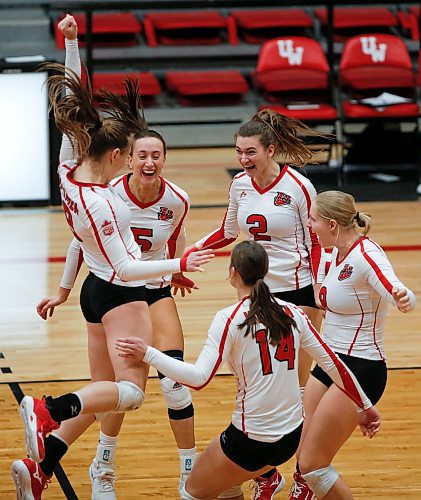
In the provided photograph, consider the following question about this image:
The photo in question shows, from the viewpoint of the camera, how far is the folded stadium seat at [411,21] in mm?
14195

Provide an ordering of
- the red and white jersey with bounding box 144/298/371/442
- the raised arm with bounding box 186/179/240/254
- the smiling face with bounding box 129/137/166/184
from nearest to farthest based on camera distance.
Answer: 1. the red and white jersey with bounding box 144/298/371/442
2. the smiling face with bounding box 129/137/166/184
3. the raised arm with bounding box 186/179/240/254

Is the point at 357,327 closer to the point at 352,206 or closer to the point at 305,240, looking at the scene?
the point at 352,206

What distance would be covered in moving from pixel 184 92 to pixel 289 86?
1449 mm

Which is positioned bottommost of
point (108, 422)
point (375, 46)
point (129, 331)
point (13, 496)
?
point (13, 496)

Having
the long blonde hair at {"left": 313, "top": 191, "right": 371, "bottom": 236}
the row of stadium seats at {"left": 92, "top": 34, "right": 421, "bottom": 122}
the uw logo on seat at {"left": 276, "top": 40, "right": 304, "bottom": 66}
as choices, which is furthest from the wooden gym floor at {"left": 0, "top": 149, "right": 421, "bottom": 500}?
the uw logo on seat at {"left": 276, "top": 40, "right": 304, "bottom": 66}

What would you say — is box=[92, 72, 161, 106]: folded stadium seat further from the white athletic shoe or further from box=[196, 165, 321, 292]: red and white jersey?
the white athletic shoe

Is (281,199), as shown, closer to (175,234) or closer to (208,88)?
(175,234)

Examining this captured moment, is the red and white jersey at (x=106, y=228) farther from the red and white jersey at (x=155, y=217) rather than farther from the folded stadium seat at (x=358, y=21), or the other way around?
the folded stadium seat at (x=358, y=21)

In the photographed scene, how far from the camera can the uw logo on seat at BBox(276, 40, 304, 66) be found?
12.0 meters

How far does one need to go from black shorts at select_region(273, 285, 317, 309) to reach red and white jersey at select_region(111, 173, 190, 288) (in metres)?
0.56

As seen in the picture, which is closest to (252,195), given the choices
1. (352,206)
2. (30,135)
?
(352,206)

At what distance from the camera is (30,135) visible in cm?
1069

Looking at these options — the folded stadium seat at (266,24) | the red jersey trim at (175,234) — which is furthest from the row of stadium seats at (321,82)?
the red jersey trim at (175,234)

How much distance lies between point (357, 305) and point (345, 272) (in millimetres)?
145
